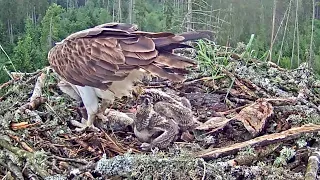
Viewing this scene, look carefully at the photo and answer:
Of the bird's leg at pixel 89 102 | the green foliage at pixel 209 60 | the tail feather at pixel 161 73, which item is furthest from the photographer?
the green foliage at pixel 209 60

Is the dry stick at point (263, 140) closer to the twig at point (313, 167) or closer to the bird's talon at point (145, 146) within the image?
the twig at point (313, 167)

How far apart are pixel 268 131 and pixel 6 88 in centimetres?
248

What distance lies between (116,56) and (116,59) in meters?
0.02

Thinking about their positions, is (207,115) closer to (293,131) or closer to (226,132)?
(226,132)

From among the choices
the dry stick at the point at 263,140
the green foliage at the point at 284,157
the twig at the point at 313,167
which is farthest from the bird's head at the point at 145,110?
the twig at the point at 313,167

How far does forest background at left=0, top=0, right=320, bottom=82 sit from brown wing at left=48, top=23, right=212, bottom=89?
722 inches

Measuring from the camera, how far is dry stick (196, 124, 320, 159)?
342 centimetres

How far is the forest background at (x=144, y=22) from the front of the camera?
28.4 meters

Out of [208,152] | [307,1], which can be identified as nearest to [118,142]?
[208,152]

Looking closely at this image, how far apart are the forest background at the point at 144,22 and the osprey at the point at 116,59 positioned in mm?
18267

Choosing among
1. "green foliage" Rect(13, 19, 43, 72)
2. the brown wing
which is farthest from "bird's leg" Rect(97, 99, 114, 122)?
"green foliage" Rect(13, 19, 43, 72)

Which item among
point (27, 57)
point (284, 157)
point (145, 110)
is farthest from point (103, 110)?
point (27, 57)

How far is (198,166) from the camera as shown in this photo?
323 centimetres

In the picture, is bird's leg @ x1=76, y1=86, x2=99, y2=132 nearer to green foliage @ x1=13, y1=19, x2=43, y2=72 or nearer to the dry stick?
the dry stick
